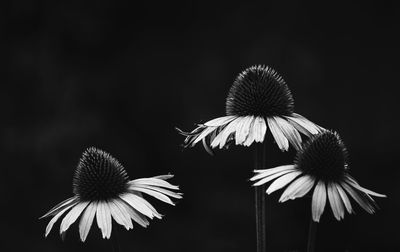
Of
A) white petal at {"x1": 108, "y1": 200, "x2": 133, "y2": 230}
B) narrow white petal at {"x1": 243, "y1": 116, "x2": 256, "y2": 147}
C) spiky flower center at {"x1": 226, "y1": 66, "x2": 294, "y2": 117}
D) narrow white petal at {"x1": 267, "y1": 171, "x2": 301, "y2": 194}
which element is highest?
spiky flower center at {"x1": 226, "y1": 66, "x2": 294, "y2": 117}

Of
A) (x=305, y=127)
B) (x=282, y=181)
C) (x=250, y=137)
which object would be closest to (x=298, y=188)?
(x=282, y=181)

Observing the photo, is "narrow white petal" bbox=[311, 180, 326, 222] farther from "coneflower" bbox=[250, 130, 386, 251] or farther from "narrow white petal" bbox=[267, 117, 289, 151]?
"narrow white petal" bbox=[267, 117, 289, 151]

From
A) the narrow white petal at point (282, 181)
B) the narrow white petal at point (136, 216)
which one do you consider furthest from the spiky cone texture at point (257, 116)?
the narrow white petal at point (136, 216)

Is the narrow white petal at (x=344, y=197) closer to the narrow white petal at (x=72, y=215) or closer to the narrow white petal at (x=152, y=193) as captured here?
the narrow white petal at (x=152, y=193)

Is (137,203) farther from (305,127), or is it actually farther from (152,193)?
(305,127)

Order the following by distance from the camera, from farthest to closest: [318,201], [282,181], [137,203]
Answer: [137,203] < [282,181] < [318,201]

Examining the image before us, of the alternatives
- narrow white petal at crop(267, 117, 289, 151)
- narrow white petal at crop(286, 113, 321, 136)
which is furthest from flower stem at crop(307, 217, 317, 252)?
narrow white petal at crop(286, 113, 321, 136)
